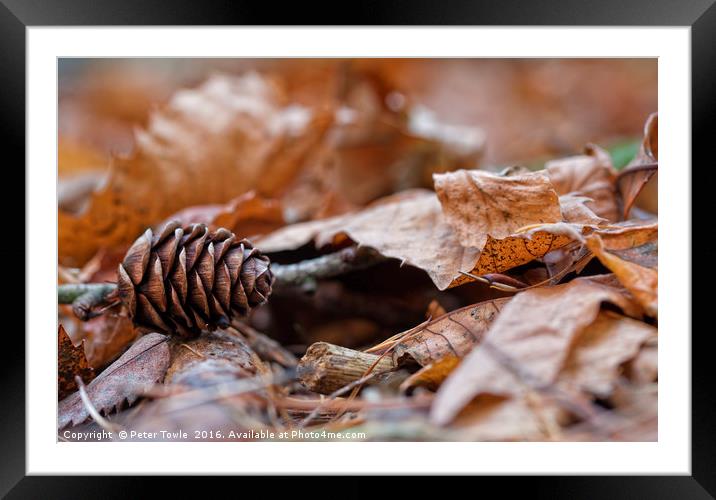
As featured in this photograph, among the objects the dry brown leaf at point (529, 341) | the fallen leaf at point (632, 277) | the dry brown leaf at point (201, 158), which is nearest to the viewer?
the dry brown leaf at point (529, 341)

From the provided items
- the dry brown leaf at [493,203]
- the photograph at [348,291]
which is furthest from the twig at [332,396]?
the dry brown leaf at [493,203]

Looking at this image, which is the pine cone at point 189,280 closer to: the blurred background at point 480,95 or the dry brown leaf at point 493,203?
the dry brown leaf at point 493,203

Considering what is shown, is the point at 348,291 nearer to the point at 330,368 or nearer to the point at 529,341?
the point at 330,368

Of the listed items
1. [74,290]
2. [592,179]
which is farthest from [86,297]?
[592,179]

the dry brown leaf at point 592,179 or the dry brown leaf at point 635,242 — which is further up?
the dry brown leaf at point 592,179

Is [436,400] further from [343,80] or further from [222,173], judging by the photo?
[343,80]

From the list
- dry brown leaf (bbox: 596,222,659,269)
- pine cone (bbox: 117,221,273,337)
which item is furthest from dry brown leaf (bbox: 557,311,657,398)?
pine cone (bbox: 117,221,273,337)
